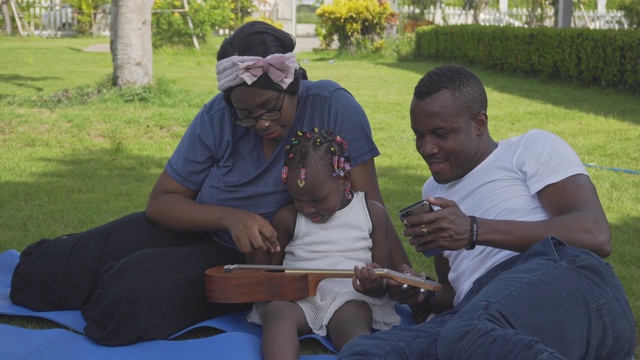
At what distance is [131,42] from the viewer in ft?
35.8

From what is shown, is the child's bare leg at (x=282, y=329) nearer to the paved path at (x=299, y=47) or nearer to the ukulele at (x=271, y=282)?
the ukulele at (x=271, y=282)

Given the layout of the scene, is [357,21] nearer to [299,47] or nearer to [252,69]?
[299,47]

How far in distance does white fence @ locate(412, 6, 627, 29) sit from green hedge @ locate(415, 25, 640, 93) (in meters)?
2.31

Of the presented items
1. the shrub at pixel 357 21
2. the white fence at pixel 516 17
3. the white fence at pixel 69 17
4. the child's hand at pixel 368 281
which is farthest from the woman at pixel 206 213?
the white fence at pixel 69 17

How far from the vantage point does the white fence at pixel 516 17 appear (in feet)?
63.0

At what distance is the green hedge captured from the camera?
43.0ft

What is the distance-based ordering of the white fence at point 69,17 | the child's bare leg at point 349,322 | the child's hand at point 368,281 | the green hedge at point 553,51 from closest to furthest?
the child's hand at point 368,281 < the child's bare leg at point 349,322 < the green hedge at point 553,51 < the white fence at point 69,17

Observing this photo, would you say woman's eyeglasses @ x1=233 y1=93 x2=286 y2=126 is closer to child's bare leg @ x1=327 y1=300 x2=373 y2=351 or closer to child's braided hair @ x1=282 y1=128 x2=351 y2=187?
child's braided hair @ x1=282 y1=128 x2=351 y2=187

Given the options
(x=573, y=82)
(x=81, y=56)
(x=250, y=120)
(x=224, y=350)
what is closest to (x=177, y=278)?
(x=224, y=350)

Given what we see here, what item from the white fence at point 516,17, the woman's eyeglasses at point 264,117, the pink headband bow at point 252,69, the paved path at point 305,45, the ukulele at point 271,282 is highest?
the pink headband bow at point 252,69

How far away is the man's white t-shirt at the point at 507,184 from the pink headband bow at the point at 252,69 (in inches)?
35.2

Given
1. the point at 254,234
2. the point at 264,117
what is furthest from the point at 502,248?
the point at 264,117

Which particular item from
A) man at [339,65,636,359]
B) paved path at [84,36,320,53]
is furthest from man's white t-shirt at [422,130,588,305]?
paved path at [84,36,320,53]

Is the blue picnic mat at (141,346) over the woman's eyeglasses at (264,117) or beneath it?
beneath
